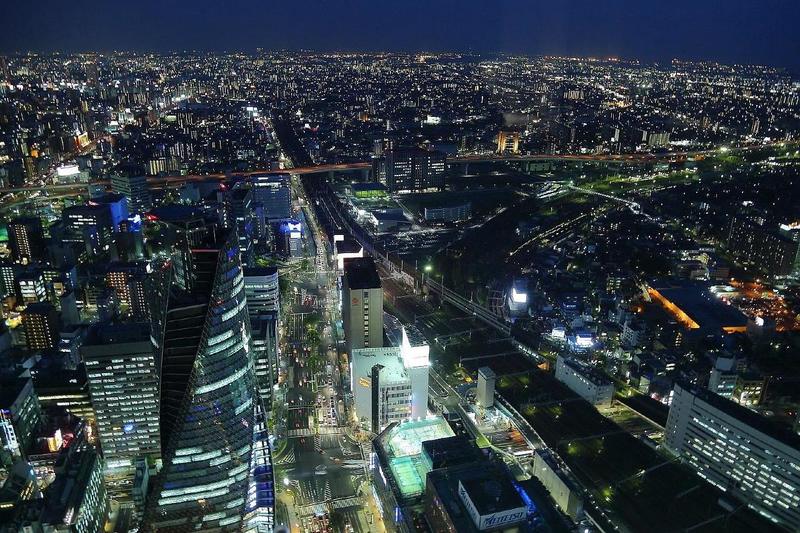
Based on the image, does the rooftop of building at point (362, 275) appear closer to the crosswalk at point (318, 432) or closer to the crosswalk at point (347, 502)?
the crosswalk at point (318, 432)

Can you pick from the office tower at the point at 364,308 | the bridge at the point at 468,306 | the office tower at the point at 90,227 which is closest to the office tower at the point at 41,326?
the office tower at the point at 90,227

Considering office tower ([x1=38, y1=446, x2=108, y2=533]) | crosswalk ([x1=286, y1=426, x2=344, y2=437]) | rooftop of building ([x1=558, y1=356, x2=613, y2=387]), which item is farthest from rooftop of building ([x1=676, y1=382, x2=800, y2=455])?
office tower ([x1=38, y1=446, x2=108, y2=533])

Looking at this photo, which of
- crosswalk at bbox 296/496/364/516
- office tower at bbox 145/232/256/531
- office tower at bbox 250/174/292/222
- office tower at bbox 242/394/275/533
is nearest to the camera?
office tower at bbox 145/232/256/531

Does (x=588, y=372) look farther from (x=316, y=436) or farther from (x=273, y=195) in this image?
(x=273, y=195)

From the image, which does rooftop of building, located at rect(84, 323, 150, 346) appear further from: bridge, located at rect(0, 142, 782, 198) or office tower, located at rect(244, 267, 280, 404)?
bridge, located at rect(0, 142, 782, 198)

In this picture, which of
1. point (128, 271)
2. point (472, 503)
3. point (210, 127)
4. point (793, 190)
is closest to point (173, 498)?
point (472, 503)
